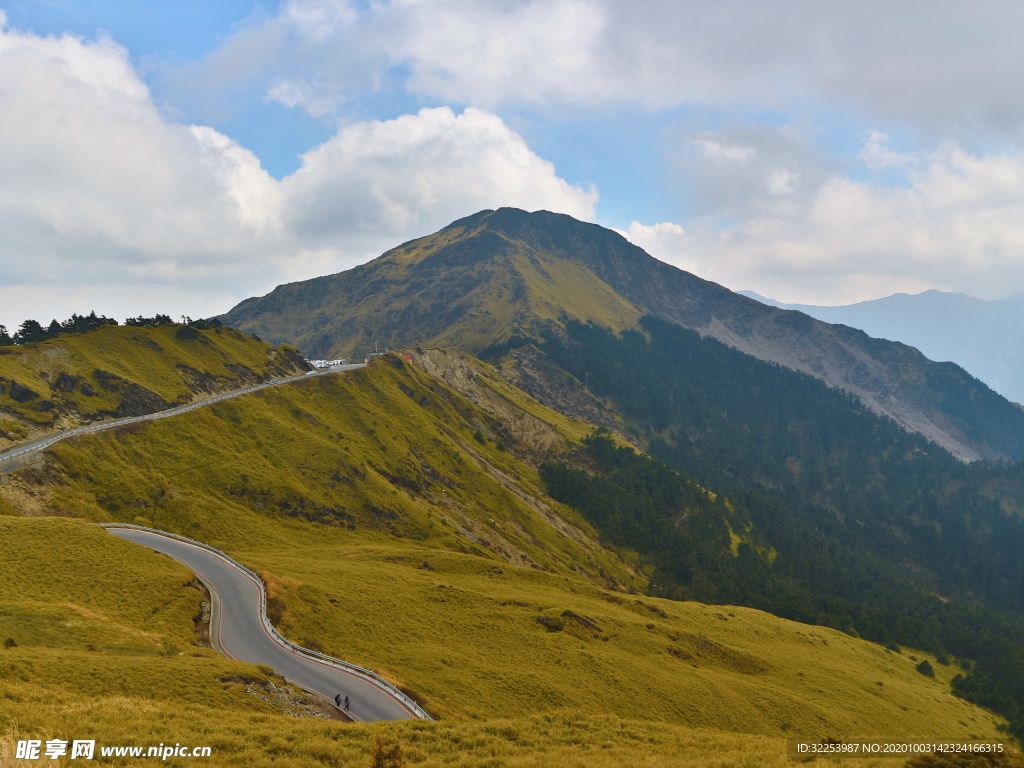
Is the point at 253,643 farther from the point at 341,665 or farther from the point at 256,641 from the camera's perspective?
the point at 341,665

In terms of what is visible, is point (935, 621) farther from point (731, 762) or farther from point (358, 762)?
point (358, 762)

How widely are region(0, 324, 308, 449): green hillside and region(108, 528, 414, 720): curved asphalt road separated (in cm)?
4178

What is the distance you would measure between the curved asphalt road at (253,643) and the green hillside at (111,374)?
4178 cm

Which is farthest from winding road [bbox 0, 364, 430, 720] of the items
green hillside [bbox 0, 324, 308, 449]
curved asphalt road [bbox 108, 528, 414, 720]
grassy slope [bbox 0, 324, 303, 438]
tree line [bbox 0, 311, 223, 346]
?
tree line [bbox 0, 311, 223, 346]

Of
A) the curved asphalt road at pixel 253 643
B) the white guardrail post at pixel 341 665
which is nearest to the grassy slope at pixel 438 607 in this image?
the white guardrail post at pixel 341 665

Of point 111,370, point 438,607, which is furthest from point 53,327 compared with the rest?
point 438,607

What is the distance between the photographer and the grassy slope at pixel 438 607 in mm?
46438

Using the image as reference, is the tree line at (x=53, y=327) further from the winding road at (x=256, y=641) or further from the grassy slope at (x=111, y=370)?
the winding road at (x=256, y=641)

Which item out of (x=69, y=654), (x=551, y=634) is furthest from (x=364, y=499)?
(x=69, y=654)

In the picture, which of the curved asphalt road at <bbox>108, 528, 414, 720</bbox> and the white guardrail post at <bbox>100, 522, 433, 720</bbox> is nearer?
the curved asphalt road at <bbox>108, 528, 414, 720</bbox>

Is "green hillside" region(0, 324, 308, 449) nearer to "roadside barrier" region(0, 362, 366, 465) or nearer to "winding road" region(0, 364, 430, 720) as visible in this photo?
"roadside barrier" region(0, 362, 366, 465)

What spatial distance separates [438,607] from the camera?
62.2 metres

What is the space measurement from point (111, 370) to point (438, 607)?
8010 centimetres

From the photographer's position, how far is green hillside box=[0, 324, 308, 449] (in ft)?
271
